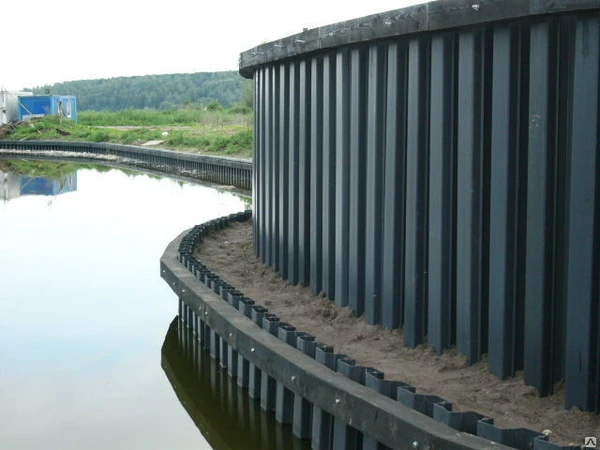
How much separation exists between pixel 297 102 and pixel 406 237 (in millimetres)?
2527

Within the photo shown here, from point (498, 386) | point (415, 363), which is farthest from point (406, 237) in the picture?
point (498, 386)

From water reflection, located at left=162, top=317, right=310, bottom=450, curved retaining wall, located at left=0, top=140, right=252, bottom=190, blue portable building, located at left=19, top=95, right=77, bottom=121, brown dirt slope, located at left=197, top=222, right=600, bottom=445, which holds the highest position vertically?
blue portable building, located at left=19, top=95, right=77, bottom=121

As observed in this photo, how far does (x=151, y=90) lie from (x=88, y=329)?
126 m

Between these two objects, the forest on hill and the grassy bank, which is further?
the forest on hill

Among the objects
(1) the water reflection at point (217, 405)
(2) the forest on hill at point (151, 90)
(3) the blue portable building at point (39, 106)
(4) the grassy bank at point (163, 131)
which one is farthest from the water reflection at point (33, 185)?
(2) the forest on hill at point (151, 90)

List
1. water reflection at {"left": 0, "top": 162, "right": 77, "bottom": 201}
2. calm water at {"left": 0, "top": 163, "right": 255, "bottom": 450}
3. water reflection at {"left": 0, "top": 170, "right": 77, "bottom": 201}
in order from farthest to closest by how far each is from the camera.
→ 1. water reflection at {"left": 0, "top": 162, "right": 77, "bottom": 201}
2. water reflection at {"left": 0, "top": 170, "right": 77, "bottom": 201}
3. calm water at {"left": 0, "top": 163, "right": 255, "bottom": 450}

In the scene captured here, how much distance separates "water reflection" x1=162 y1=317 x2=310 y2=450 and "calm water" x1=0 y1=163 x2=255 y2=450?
4.4 inches

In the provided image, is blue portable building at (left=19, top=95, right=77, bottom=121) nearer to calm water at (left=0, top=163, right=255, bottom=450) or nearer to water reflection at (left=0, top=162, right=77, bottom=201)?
water reflection at (left=0, top=162, right=77, bottom=201)

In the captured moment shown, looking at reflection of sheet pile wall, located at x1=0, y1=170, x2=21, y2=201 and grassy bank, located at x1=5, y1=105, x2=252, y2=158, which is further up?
grassy bank, located at x1=5, y1=105, x2=252, y2=158

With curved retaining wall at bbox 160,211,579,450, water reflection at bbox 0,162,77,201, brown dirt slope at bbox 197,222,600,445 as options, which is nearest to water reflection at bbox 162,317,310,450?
curved retaining wall at bbox 160,211,579,450

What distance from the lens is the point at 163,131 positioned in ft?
146

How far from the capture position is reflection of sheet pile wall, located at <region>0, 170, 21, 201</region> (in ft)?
77.7

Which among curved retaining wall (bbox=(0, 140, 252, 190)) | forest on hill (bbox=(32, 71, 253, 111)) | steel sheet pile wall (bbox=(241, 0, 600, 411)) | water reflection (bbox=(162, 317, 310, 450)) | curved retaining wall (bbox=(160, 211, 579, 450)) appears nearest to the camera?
curved retaining wall (bbox=(160, 211, 579, 450))

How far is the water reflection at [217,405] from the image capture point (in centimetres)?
659
